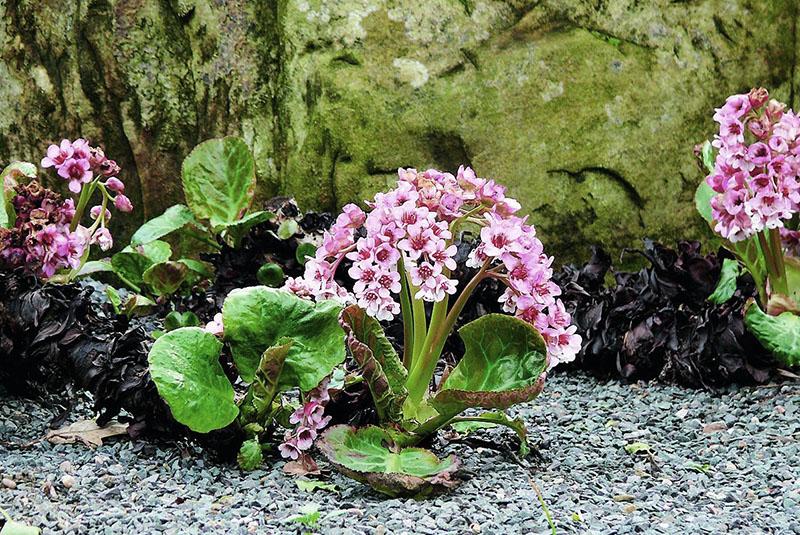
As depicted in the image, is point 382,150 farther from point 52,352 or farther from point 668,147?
point 52,352

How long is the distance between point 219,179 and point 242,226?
242 millimetres

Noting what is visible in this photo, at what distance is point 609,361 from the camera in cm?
322

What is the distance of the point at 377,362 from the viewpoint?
6.97 feet

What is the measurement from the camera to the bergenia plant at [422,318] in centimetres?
204

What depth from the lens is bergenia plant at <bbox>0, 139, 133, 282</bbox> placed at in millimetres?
2730

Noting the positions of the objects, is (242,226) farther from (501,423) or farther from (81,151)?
(501,423)

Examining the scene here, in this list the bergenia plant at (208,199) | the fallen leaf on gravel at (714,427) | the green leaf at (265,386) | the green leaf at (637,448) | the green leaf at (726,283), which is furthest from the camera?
the bergenia plant at (208,199)

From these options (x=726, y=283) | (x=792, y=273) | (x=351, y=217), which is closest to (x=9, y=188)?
(x=351, y=217)

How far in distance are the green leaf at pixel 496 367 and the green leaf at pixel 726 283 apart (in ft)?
4.45

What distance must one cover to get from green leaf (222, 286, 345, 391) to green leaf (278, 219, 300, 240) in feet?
4.80

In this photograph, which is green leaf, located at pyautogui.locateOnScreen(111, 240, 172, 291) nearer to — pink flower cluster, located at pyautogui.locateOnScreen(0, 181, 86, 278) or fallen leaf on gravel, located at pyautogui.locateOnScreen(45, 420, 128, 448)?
pink flower cluster, located at pyautogui.locateOnScreen(0, 181, 86, 278)

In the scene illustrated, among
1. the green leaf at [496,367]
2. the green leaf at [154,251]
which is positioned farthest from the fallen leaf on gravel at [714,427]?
the green leaf at [154,251]

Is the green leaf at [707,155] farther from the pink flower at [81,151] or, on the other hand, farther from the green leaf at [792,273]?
the pink flower at [81,151]

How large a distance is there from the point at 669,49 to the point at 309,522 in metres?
2.97
